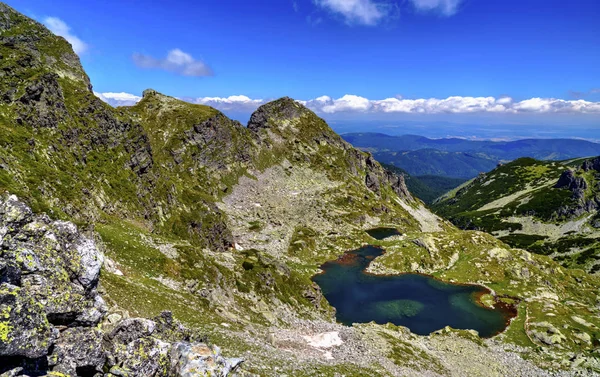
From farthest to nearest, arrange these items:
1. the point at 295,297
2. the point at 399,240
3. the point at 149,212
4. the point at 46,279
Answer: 1. the point at 399,240
2. the point at 149,212
3. the point at 295,297
4. the point at 46,279

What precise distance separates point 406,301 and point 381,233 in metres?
79.4

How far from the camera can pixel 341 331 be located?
6319 cm

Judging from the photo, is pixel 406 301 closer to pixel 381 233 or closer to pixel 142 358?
pixel 381 233

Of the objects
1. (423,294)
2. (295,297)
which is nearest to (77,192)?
(295,297)

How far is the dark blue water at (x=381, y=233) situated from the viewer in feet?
613

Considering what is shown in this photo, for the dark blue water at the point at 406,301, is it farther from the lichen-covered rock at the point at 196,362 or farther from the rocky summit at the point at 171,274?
the lichen-covered rock at the point at 196,362

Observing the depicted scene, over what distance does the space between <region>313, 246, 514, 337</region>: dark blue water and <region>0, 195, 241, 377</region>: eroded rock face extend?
8123 cm

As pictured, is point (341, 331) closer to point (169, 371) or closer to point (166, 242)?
point (166, 242)

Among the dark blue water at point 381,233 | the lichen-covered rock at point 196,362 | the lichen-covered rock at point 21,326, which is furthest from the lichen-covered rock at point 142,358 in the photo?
the dark blue water at point 381,233

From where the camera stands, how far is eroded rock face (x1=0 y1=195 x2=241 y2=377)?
44.8ft

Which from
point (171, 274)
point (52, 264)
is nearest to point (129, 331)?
point (52, 264)

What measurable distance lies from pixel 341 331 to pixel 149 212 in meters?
61.9

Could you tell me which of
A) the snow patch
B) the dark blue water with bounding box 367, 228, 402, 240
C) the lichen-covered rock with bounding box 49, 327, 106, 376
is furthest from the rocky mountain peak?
the dark blue water with bounding box 367, 228, 402, 240

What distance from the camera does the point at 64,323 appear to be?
17.9 meters
